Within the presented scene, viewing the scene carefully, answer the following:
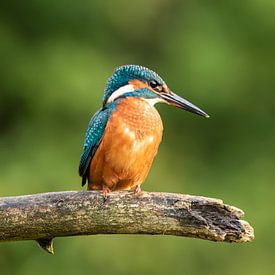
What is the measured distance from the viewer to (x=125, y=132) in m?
5.62

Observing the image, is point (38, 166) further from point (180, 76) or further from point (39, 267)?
point (180, 76)

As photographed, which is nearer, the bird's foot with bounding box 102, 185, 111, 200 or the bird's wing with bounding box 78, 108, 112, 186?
the bird's foot with bounding box 102, 185, 111, 200

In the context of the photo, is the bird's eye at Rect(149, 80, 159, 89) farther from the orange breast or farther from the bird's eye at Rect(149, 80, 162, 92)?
the orange breast

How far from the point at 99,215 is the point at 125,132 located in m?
0.78

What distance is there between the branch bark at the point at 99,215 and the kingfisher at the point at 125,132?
49 cm

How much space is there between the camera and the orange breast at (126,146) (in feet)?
18.4

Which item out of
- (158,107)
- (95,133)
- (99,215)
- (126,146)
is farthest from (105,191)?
(158,107)

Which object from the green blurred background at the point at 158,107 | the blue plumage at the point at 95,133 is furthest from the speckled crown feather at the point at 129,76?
the green blurred background at the point at 158,107

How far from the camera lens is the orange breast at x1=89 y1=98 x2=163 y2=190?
220 inches

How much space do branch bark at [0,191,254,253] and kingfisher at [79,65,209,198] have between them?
49 cm

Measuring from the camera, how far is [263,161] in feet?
33.2

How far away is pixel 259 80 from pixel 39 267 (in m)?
3.18

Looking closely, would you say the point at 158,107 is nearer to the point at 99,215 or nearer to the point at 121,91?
the point at 121,91

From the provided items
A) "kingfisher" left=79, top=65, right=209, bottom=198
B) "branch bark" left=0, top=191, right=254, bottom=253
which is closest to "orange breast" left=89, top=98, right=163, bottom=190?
"kingfisher" left=79, top=65, right=209, bottom=198
